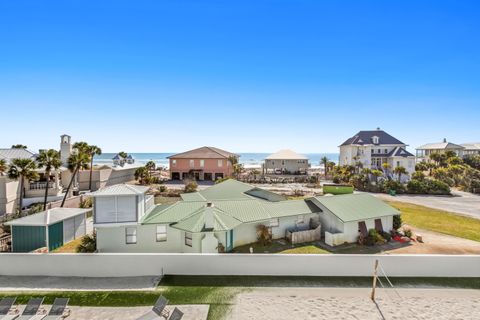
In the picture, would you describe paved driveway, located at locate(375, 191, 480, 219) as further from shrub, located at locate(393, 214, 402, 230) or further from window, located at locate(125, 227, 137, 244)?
window, located at locate(125, 227, 137, 244)

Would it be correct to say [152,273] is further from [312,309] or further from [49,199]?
[49,199]

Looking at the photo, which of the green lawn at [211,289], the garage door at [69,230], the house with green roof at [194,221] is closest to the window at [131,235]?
the house with green roof at [194,221]

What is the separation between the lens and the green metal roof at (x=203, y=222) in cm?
1658

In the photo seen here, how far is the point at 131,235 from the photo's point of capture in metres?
17.8

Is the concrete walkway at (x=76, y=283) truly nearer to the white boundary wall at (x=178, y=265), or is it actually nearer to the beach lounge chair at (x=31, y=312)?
the white boundary wall at (x=178, y=265)

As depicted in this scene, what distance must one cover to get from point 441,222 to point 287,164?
37.4 metres

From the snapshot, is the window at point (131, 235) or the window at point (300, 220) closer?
the window at point (131, 235)

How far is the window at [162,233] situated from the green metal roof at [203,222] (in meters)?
0.97

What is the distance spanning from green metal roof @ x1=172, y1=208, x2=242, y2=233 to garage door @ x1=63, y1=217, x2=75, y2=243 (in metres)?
9.29

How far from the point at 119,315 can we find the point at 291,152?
5675cm

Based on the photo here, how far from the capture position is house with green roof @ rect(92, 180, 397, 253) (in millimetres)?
16938

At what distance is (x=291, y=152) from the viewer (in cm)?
6406

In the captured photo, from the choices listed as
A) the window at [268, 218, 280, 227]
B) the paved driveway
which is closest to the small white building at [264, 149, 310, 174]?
the paved driveway

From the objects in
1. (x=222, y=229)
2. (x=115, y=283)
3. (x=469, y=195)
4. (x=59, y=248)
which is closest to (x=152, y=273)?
(x=115, y=283)
